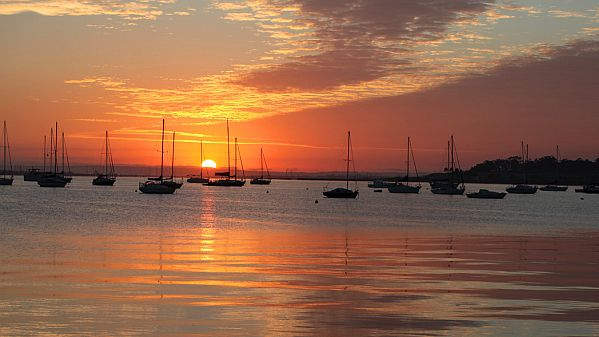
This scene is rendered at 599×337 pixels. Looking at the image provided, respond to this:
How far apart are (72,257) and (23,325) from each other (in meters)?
17.7

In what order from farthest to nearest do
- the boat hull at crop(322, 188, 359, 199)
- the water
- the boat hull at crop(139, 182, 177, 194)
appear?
the boat hull at crop(139, 182, 177, 194), the boat hull at crop(322, 188, 359, 199), the water

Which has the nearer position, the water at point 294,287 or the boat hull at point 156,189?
the water at point 294,287

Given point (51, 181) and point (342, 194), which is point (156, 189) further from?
point (51, 181)

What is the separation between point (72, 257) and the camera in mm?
35906

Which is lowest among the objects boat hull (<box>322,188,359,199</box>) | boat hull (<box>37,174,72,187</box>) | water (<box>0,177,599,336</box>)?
water (<box>0,177,599,336</box>)

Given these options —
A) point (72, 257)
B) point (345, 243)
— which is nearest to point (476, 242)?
point (345, 243)

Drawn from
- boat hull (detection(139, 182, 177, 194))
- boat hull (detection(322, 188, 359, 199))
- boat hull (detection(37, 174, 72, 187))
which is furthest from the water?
boat hull (detection(37, 174, 72, 187))

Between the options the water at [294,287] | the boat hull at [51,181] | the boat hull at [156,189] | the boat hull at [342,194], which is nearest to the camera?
the water at [294,287]

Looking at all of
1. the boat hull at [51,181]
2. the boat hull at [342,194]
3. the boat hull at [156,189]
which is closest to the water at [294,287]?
the boat hull at [342,194]

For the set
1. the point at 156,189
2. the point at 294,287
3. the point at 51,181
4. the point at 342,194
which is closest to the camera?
the point at 294,287

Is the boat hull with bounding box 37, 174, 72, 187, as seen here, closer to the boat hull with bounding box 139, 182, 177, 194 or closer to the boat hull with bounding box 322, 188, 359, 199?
the boat hull with bounding box 139, 182, 177, 194

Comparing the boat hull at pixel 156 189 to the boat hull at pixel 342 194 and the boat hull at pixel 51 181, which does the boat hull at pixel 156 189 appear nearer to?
the boat hull at pixel 342 194

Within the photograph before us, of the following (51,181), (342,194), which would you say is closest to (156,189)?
(342,194)

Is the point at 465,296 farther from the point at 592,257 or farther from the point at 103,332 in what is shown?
the point at 592,257
